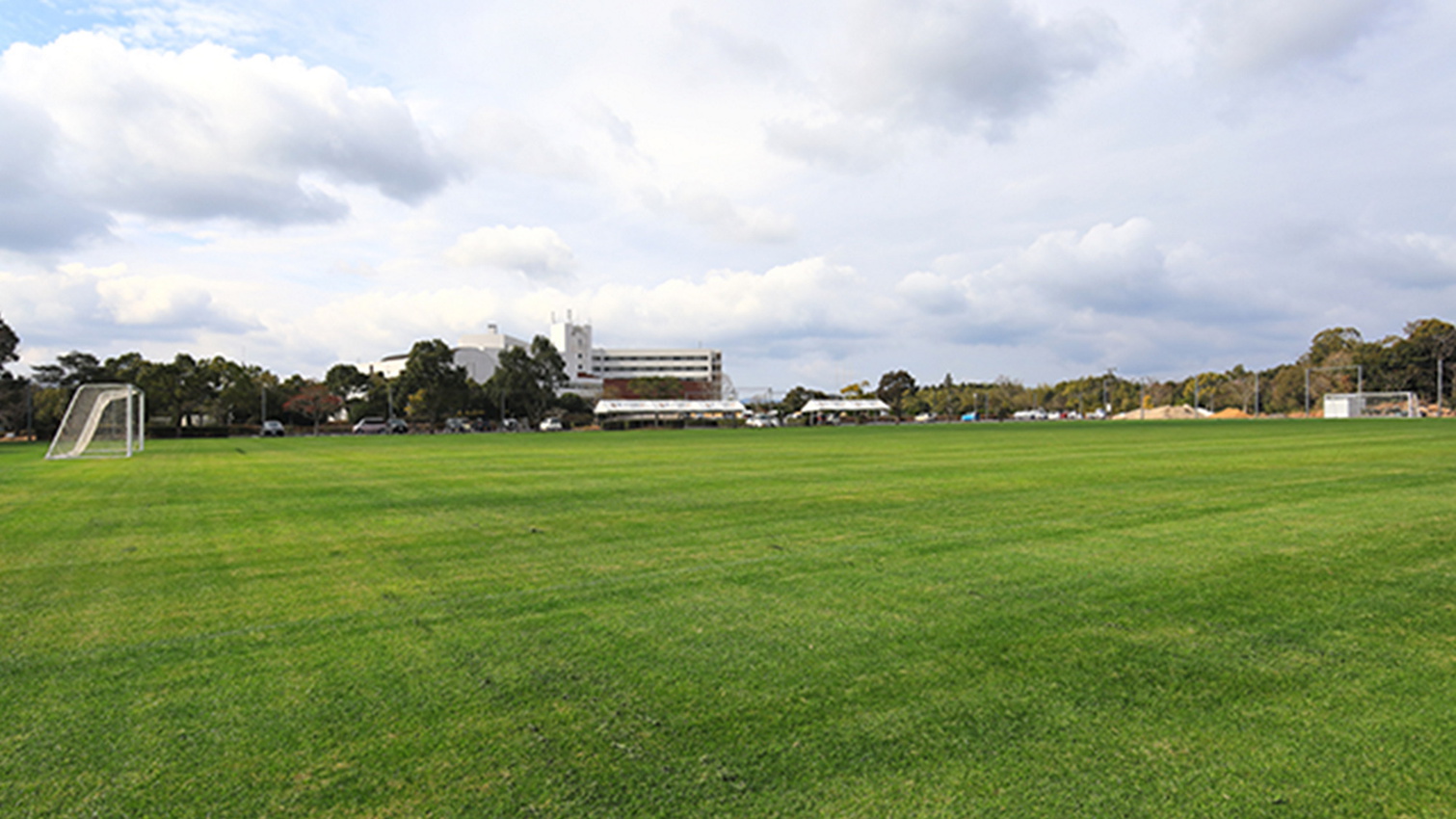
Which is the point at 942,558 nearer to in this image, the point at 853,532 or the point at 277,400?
the point at 853,532

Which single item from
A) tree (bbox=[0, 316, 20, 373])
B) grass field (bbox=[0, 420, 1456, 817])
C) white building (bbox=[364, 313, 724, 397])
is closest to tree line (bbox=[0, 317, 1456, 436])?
tree (bbox=[0, 316, 20, 373])

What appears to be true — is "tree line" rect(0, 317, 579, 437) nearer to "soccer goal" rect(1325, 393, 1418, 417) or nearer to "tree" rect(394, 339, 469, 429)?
"tree" rect(394, 339, 469, 429)

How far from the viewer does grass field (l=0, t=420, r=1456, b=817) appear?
9.36 feet

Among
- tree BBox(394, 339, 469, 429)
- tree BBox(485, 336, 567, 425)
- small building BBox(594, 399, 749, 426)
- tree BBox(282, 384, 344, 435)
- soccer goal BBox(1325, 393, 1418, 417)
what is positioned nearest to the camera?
soccer goal BBox(1325, 393, 1418, 417)

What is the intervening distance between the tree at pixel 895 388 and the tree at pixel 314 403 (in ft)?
291

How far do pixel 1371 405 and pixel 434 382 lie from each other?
9710 centimetres

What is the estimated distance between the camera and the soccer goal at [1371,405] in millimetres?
76000

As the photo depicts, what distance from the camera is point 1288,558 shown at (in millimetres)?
6652

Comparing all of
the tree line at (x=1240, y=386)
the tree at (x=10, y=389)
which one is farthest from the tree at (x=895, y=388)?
the tree at (x=10, y=389)

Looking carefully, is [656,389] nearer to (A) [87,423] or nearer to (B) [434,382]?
(B) [434,382]

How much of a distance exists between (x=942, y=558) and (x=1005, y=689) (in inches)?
127

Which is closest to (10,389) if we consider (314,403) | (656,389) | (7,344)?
(7,344)

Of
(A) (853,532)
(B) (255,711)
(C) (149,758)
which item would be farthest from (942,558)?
(C) (149,758)

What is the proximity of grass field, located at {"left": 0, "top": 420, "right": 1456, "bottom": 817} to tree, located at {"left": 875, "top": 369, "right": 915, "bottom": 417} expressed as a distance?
5248 inches
